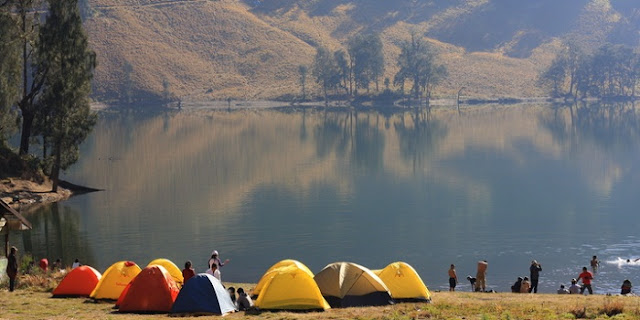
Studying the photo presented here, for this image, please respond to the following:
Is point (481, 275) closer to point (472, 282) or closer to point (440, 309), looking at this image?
point (472, 282)

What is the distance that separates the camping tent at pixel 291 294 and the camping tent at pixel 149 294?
2.75m

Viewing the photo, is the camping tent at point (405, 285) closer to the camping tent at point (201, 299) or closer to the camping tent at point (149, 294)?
the camping tent at point (201, 299)

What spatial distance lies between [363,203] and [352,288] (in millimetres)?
38992

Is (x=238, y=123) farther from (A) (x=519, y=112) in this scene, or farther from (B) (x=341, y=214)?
(B) (x=341, y=214)

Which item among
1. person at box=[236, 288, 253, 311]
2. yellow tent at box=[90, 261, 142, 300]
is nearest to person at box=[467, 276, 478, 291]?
person at box=[236, 288, 253, 311]

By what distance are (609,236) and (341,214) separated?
17.9 meters

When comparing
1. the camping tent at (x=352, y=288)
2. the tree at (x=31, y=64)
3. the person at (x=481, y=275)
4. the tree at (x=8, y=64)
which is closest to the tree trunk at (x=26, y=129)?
the tree at (x=31, y=64)

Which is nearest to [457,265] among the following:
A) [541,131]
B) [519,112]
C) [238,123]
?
[541,131]

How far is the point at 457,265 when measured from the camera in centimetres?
4541

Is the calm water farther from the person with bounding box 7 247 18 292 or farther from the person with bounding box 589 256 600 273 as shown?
the person with bounding box 7 247 18 292

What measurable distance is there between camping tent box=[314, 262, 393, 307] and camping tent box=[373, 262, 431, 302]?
32.0 inches

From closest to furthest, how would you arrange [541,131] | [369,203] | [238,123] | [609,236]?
[609,236], [369,203], [541,131], [238,123]

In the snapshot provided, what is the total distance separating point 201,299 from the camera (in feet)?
89.0

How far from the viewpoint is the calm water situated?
48.2 metres
